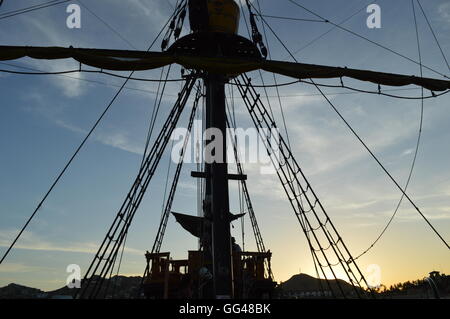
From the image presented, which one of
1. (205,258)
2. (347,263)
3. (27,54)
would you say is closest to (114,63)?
(27,54)

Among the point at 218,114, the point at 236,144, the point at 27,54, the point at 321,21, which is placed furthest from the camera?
the point at 236,144

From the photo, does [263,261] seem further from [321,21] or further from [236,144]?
[321,21]

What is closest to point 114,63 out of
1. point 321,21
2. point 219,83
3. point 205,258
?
point 219,83

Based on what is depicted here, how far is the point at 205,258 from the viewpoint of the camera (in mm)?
12297

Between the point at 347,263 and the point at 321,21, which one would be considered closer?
the point at 347,263

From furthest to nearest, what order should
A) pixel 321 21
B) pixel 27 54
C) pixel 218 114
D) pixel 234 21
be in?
pixel 234 21 → pixel 321 21 → pixel 218 114 → pixel 27 54

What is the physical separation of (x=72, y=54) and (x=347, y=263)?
37.3ft

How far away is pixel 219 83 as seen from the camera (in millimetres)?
13008
